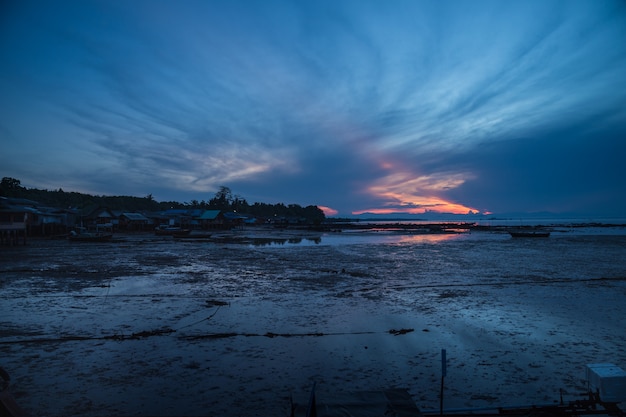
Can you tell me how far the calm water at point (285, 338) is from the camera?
6.09 m

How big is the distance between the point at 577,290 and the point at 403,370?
1229 centimetres

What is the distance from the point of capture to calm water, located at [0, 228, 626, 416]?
6.09 meters

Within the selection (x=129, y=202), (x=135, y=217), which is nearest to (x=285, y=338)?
(x=135, y=217)

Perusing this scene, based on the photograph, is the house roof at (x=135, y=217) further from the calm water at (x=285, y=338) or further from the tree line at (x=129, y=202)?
the calm water at (x=285, y=338)

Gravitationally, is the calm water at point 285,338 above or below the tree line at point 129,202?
below

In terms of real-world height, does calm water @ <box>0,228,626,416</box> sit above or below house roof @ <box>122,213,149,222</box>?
below

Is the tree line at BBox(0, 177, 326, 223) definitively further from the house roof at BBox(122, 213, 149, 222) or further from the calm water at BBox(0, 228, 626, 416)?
the calm water at BBox(0, 228, 626, 416)

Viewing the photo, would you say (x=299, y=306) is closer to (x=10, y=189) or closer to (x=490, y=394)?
(x=490, y=394)

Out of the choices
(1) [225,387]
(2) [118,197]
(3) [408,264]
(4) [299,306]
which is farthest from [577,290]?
(2) [118,197]

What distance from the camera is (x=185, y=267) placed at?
21.7 metres

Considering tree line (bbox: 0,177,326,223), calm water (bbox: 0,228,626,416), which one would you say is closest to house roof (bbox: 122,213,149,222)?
tree line (bbox: 0,177,326,223)

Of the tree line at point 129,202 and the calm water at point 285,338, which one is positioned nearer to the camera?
the calm water at point 285,338

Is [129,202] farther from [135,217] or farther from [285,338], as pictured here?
[285,338]

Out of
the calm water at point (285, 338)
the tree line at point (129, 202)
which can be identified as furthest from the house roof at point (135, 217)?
the calm water at point (285, 338)
